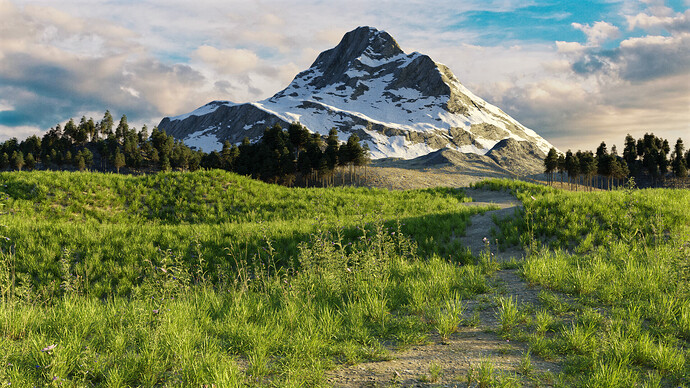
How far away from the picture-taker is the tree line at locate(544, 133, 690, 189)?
69.2m

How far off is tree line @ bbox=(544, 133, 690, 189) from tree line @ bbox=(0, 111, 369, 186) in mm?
39522

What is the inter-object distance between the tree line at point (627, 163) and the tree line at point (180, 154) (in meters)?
39.5

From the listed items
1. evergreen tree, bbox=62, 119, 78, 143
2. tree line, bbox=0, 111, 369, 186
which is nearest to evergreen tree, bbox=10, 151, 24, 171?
tree line, bbox=0, 111, 369, 186


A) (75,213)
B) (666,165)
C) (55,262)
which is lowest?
(55,262)

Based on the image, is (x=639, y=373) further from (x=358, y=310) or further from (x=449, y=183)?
(x=449, y=183)

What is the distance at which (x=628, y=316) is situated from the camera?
4672 mm

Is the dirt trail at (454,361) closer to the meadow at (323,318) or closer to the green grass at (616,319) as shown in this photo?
the meadow at (323,318)

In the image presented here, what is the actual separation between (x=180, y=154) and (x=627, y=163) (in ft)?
344

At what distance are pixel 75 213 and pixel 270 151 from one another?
40604 mm

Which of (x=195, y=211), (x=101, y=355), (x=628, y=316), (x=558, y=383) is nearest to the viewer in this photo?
(x=558, y=383)

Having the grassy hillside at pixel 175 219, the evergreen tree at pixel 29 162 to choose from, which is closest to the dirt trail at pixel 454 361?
the grassy hillside at pixel 175 219

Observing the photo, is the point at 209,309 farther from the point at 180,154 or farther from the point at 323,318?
the point at 180,154

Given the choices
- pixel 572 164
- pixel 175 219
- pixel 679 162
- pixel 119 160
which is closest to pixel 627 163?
pixel 679 162

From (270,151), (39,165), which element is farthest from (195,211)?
(39,165)
